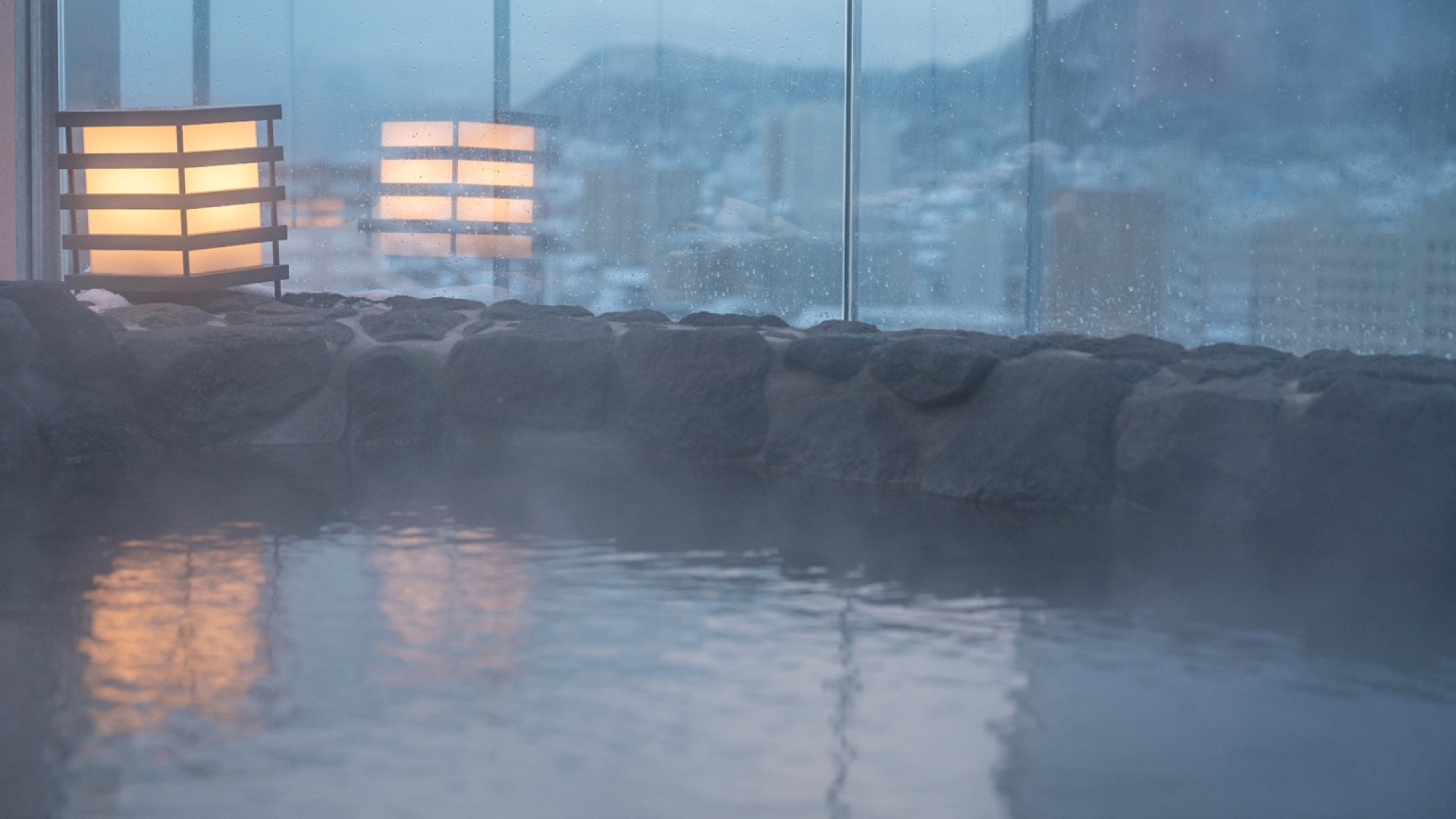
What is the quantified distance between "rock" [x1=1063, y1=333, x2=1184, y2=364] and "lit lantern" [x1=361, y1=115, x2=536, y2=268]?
296 cm

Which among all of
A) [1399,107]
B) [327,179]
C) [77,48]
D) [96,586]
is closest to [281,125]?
[327,179]

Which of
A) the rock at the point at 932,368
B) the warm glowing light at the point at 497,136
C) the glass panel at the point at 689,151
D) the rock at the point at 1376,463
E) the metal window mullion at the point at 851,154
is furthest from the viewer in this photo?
the warm glowing light at the point at 497,136

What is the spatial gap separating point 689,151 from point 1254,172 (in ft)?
7.69

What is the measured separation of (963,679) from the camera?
2.10m

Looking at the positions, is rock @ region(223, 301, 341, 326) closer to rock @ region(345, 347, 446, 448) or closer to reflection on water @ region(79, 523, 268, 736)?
rock @ region(345, 347, 446, 448)

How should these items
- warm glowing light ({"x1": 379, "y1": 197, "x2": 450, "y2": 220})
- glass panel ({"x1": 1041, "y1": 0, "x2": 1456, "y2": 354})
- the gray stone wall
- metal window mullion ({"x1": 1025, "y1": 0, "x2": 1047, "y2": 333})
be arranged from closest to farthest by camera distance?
the gray stone wall, glass panel ({"x1": 1041, "y1": 0, "x2": 1456, "y2": 354}), metal window mullion ({"x1": 1025, "y1": 0, "x2": 1047, "y2": 333}), warm glowing light ({"x1": 379, "y1": 197, "x2": 450, "y2": 220})

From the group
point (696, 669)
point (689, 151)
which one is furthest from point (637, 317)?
point (696, 669)

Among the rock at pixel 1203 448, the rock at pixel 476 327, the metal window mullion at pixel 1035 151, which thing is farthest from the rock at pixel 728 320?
the rock at pixel 1203 448

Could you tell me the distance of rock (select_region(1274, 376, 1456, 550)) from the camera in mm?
3004

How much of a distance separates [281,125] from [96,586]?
4.28m

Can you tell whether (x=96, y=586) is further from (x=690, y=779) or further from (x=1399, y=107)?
(x=1399, y=107)

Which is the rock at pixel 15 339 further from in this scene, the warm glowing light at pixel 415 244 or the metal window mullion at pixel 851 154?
the metal window mullion at pixel 851 154

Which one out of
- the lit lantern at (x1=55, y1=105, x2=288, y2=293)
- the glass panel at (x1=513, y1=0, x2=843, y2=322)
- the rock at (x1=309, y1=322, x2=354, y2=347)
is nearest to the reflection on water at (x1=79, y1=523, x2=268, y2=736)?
the rock at (x1=309, y1=322, x2=354, y2=347)

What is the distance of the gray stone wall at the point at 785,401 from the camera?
125 inches
